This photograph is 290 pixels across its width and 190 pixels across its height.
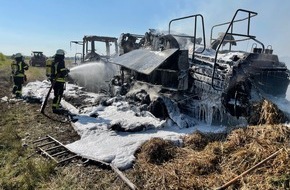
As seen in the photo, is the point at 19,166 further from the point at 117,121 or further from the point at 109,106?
the point at 109,106

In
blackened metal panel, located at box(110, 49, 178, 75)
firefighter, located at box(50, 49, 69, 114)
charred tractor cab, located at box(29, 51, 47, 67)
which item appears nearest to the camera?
blackened metal panel, located at box(110, 49, 178, 75)

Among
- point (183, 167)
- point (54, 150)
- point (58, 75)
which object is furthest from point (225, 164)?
point (58, 75)

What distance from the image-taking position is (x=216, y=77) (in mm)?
6738

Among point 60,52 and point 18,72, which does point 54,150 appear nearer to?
point 60,52

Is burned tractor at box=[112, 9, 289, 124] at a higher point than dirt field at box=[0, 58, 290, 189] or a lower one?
higher

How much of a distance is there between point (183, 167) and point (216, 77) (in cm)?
281

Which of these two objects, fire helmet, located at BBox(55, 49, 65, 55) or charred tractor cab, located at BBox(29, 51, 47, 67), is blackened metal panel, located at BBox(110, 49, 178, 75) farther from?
charred tractor cab, located at BBox(29, 51, 47, 67)

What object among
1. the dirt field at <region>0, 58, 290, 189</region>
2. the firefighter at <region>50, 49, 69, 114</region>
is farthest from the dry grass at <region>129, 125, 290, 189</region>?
the firefighter at <region>50, 49, 69, 114</region>

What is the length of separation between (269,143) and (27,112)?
278 inches

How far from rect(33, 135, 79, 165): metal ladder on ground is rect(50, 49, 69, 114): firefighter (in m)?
2.44

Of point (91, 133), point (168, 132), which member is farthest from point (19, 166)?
point (168, 132)

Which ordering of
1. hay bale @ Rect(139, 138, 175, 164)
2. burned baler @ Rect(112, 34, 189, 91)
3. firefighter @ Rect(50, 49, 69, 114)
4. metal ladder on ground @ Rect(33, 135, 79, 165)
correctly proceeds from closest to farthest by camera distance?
hay bale @ Rect(139, 138, 175, 164)
metal ladder on ground @ Rect(33, 135, 79, 165)
burned baler @ Rect(112, 34, 189, 91)
firefighter @ Rect(50, 49, 69, 114)

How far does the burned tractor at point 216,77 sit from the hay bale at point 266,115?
0.22 metres

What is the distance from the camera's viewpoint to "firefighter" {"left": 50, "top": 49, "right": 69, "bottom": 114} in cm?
916
